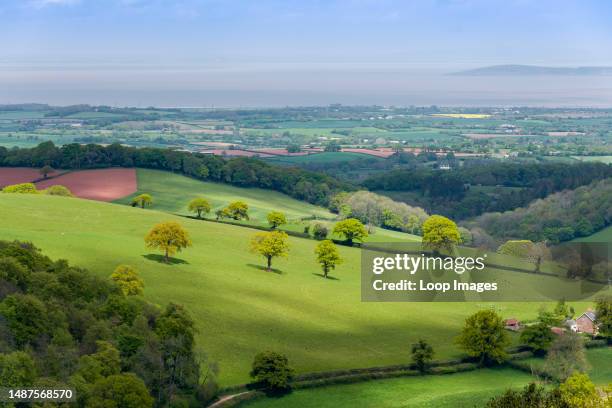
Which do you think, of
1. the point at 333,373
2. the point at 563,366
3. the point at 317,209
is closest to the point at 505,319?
the point at 563,366

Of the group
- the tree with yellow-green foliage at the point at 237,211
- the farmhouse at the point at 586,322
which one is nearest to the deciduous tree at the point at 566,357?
the farmhouse at the point at 586,322

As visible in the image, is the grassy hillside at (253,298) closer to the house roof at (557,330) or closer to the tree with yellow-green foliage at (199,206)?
the house roof at (557,330)

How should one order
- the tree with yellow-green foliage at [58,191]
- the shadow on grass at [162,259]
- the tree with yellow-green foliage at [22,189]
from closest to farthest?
the shadow on grass at [162,259] → the tree with yellow-green foliage at [22,189] → the tree with yellow-green foliage at [58,191]

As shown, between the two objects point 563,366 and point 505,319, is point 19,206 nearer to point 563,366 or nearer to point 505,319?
point 505,319

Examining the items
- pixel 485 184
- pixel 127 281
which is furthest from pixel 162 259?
pixel 485 184

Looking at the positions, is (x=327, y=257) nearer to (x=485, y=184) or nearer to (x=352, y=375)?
(x=352, y=375)
